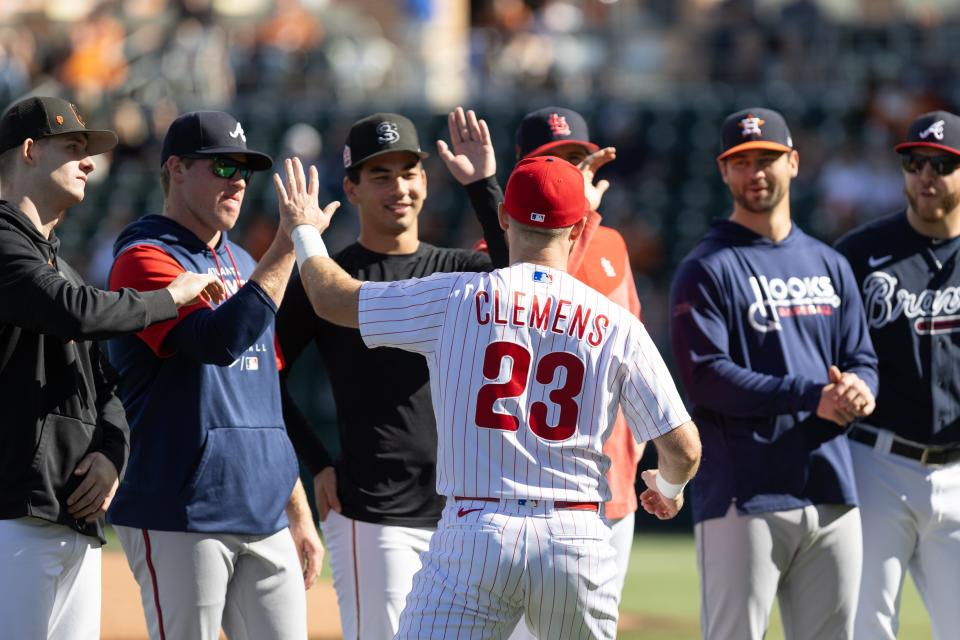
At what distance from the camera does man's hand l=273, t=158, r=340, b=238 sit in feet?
14.4

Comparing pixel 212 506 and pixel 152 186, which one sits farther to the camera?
pixel 152 186

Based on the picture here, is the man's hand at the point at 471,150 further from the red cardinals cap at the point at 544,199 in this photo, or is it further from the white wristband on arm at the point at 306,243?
the red cardinals cap at the point at 544,199

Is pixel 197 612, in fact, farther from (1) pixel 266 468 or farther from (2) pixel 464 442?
(2) pixel 464 442

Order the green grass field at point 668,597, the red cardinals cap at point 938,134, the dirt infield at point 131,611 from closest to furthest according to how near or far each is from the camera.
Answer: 1. the red cardinals cap at point 938,134
2. the dirt infield at point 131,611
3. the green grass field at point 668,597

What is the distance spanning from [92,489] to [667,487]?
5.53 feet

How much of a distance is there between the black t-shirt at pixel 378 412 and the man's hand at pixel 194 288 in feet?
2.37

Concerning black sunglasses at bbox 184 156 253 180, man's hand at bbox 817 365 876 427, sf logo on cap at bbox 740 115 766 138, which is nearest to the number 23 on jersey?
black sunglasses at bbox 184 156 253 180

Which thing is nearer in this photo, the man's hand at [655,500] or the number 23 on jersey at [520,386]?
the number 23 on jersey at [520,386]

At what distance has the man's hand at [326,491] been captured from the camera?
17.0ft

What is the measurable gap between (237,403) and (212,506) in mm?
348

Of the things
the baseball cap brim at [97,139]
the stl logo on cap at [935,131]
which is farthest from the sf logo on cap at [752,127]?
the baseball cap brim at [97,139]

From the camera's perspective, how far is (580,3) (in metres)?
19.0

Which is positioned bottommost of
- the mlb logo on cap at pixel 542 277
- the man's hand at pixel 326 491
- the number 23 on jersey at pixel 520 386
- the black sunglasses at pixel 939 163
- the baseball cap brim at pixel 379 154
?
the man's hand at pixel 326 491

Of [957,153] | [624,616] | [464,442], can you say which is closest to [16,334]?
[464,442]
